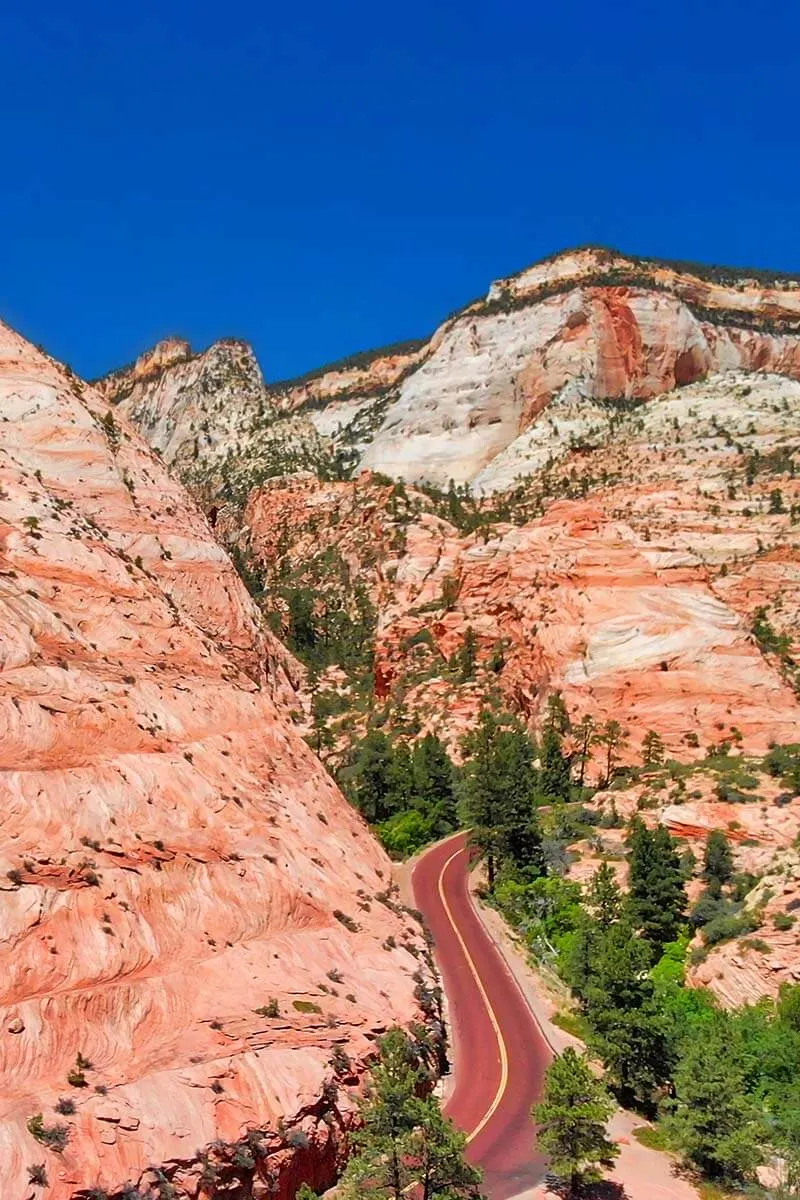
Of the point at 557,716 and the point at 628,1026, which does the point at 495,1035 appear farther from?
the point at 557,716

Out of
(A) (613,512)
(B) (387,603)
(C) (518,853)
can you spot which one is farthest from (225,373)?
(C) (518,853)

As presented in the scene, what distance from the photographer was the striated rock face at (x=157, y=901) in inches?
522

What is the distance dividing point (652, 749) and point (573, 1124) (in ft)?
116

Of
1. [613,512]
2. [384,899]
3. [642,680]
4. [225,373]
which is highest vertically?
[225,373]

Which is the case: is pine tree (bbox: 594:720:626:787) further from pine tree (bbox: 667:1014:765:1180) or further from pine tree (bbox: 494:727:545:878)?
pine tree (bbox: 667:1014:765:1180)

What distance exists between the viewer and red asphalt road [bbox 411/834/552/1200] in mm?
18375

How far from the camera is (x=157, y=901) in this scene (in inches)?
689

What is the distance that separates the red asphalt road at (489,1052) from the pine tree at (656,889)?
6073 millimetres

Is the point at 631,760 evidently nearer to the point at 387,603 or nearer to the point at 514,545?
the point at 514,545

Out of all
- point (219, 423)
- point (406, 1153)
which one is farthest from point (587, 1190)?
point (219, 423)

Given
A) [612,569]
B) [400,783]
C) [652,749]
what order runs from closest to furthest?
[652,749] → [400,783] → [612,569]

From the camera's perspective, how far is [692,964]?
2991cm

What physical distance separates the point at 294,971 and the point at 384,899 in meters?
6.82

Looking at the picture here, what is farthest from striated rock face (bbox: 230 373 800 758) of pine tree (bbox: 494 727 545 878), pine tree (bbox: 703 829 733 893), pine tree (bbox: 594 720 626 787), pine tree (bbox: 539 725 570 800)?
pine tree (bbox: 703 829 733 893)
